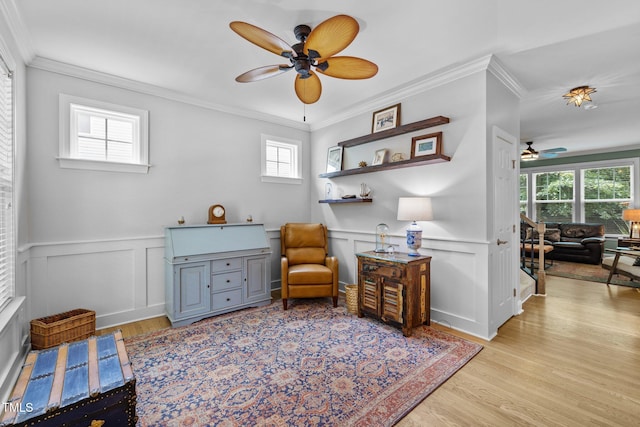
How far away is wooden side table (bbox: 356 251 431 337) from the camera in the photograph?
2816 millimetres

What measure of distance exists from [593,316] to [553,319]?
52 cm

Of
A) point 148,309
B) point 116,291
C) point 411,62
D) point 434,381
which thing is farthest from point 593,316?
point 116,291

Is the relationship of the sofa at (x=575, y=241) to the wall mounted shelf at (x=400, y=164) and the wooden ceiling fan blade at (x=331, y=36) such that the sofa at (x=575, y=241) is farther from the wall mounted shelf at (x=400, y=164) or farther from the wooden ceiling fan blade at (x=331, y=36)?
the wooden ceiling fan blade at (x=331, y=36)

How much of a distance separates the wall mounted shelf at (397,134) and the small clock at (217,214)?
5.24 ft

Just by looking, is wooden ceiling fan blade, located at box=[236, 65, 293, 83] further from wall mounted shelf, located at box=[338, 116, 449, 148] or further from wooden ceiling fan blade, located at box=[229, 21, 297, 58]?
wall mounted shelf, located at box=[338, 116, 449, 148]

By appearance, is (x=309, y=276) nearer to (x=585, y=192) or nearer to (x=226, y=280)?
(x=226, y=280)

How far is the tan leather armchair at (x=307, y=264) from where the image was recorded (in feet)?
11.5

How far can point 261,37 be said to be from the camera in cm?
180

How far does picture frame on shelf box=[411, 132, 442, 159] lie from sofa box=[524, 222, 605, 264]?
4.23m

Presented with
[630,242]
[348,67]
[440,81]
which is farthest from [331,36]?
[630,242]

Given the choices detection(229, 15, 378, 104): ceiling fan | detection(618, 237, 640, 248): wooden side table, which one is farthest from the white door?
detection(618, 237, 640, 248): wooden side table

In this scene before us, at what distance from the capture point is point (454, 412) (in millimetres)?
1779

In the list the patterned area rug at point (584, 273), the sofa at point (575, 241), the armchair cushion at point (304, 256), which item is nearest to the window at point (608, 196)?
the sofa at point (575, 241)

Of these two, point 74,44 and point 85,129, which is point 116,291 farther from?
point 74,44
